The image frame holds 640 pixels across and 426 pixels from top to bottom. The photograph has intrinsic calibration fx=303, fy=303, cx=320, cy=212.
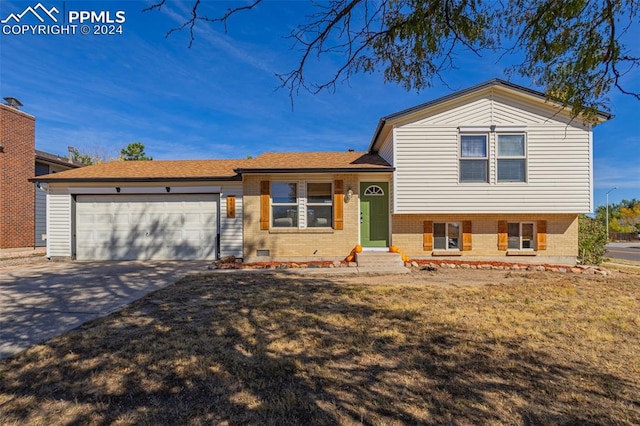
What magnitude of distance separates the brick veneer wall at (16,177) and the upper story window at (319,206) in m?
13.6

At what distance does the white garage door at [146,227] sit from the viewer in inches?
416

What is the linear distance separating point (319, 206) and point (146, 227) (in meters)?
6.14

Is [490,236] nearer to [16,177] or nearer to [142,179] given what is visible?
[142,179]

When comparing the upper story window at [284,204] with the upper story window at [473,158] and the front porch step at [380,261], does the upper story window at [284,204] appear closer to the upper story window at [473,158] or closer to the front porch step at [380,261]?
the front porch step at [380,261]

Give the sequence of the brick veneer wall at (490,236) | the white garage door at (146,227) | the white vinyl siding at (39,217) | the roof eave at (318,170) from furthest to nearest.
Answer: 1. the white vinyl siding at (39,217)
2. the white garage door at (146,227)
3. the brick veneer wall at (490,236)
4. the roof eave at (318,170)

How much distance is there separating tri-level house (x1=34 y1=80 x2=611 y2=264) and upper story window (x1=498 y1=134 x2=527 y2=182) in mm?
31

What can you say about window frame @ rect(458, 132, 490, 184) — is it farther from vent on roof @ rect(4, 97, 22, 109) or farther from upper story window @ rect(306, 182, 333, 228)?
vent on roof @ rect(4, 97, 22, 109)

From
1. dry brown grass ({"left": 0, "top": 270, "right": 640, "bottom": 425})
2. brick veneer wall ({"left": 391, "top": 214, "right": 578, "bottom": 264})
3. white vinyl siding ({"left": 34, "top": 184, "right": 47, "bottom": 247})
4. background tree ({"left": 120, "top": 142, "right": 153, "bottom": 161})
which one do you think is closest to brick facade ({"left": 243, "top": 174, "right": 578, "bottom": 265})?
brick veneer wall ({"left": 391, "top": 214, "right": 578, "bottom": 264})

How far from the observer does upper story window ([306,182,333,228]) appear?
9969 millimetres

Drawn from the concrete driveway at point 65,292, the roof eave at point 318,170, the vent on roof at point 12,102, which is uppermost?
the vent on roof at point 12,102

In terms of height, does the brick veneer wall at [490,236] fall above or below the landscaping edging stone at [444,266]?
above

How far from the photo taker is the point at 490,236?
986cm

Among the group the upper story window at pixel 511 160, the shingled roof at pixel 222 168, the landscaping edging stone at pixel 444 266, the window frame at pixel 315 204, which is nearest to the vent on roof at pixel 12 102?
the shingled roof at pixel 222 168

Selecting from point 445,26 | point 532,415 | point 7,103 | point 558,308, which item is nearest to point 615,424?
point 532,415
